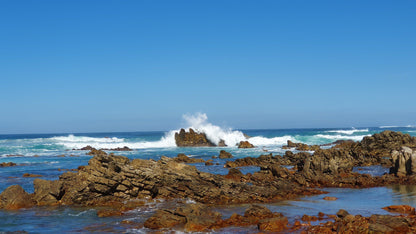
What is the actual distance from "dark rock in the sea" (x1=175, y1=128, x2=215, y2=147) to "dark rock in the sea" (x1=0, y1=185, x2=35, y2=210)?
2123 inches

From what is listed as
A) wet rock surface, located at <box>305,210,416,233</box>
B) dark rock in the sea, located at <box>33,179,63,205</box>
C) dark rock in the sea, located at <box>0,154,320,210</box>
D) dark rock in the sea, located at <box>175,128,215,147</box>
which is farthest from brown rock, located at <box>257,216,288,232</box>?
dark rock in the sea, located at <box>175,128,215,147</box>

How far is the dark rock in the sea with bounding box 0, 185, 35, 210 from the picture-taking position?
54.9 feet

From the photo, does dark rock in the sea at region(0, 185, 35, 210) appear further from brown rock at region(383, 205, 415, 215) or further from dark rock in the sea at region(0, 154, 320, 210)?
brown rock at region(383, 205, 415, 215)

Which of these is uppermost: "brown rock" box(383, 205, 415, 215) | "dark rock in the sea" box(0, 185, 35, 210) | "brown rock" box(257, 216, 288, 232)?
"dark rock in the sea" box(0, 185, 35, 210)

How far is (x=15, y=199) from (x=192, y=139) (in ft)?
180

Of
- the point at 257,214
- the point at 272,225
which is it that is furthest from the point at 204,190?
the point at 272,225

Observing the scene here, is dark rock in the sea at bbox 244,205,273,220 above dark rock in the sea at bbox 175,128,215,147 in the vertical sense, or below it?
below

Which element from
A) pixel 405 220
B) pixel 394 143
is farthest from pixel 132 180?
pixel 394 143

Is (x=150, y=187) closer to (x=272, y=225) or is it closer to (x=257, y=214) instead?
(x=257, y=214)

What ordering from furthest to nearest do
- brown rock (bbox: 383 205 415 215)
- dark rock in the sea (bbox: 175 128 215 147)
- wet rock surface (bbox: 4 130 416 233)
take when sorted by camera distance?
dark rock in the sea (bbox: 175 128 215 147) < brown rock (bbox: 383 205 415 215) < wet rock surface (bbox: 4 130 416 233)

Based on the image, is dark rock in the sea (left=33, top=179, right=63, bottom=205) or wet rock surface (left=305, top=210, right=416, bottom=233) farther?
dark rock in the sea (left=33, top=179, right=63, bottom=205)

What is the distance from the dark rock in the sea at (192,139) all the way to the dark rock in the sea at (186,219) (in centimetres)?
5746

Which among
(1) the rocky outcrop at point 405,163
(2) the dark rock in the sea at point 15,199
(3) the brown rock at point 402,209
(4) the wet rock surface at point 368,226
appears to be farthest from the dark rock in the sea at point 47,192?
(1) the rocky outcrop at point 405,163

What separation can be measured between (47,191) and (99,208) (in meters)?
3.24
